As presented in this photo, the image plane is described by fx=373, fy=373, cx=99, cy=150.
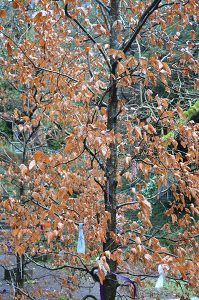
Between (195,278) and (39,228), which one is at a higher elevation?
(39,228)

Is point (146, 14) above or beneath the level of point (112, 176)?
above

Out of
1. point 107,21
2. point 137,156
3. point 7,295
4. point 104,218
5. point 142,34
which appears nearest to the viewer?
point 104,218

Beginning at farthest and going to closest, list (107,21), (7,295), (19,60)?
(7,295) → (19,60) → (107,21)

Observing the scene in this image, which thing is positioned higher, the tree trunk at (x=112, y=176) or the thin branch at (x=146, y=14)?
Result: the thin branch at (x=146, y=14)

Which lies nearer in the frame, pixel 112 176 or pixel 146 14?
pixel 146 14

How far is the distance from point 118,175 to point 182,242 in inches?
25.4

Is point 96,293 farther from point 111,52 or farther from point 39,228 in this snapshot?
point 111,52

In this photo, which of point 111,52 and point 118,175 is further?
point 118,175

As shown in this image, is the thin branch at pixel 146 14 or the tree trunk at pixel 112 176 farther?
the tree trunk at pixel 112 176

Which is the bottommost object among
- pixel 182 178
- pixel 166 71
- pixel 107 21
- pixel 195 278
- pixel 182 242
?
pixel 195 278

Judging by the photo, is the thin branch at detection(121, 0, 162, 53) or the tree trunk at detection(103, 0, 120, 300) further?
the tree trunk at detection(103, 0, 120, 300)

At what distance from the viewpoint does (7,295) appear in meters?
5.84

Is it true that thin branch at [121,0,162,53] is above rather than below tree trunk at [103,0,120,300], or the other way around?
above

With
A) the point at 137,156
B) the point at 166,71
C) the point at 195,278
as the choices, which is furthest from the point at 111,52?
the point at 195,278
